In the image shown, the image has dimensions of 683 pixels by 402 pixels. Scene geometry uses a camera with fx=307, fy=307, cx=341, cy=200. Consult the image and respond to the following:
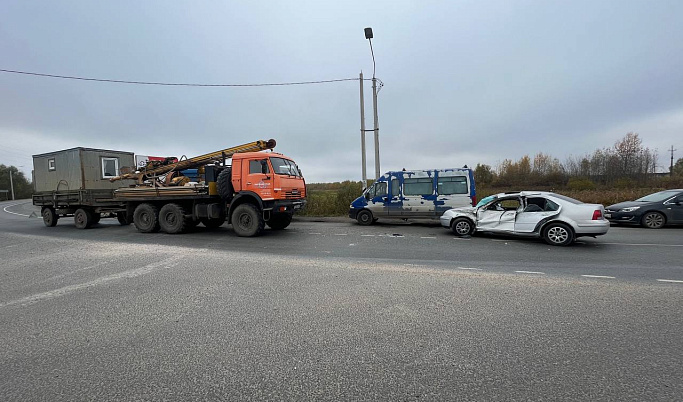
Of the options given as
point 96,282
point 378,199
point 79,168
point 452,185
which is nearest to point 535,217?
point 452,185

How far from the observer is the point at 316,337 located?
10.3 ft

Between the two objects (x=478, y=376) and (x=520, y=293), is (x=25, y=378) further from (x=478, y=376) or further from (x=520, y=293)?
(x=520, y=293)

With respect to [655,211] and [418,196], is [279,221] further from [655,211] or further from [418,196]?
[655,211]

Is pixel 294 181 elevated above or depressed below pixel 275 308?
above

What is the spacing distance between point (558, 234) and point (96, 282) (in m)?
10.0

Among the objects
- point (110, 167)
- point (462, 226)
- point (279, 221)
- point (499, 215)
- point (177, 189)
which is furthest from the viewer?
point (110, 167)

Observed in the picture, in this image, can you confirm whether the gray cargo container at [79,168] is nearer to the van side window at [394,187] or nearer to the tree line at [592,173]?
the van side window at [394,187]

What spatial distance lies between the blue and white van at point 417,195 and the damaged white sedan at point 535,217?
225 centimetres

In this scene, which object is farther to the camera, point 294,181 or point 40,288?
point 294,181

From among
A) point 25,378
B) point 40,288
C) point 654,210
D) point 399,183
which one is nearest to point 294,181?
point 399,183

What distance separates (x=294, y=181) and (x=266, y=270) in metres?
5.41

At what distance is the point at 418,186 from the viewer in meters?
12.3

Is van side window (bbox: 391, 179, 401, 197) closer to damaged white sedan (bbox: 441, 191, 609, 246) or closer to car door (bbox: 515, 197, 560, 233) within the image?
damaged white sedan (bbox: 441, 191, 609, 246)

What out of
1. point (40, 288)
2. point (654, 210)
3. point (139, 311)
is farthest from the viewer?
point (654, 210)
